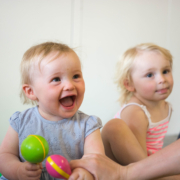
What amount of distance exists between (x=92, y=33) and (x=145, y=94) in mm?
711

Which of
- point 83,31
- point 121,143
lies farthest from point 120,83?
point 83,31

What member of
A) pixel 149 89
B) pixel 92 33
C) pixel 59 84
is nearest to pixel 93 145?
pixel 59 84

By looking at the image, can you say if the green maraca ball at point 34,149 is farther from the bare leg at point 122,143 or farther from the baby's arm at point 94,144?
the bare leg at point 122,143

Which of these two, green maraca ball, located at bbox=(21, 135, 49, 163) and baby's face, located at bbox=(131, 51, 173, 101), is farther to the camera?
baby's face, located at bbox=(131, 51, 173, 101)

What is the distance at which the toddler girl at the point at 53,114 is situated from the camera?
62cm

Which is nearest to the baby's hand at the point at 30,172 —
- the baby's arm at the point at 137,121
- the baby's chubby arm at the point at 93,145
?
the baby's chubby arm at the point at 93,145

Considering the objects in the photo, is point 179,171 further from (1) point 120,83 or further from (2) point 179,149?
(1) point 120,83

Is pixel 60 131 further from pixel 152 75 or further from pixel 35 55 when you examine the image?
pixel 152 75

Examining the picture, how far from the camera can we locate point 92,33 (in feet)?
4.92

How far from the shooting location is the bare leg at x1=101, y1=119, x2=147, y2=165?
2.48ft

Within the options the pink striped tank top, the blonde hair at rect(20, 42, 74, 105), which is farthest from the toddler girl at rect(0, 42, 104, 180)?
the pink striped tank top

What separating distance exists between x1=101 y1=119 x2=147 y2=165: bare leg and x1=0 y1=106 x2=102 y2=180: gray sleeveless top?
5.2 inches

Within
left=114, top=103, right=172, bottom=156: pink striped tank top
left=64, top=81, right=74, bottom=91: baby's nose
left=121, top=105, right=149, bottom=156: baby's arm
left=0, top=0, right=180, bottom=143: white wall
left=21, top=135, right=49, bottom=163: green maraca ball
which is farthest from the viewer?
left=0, top=0, right=180, bottom=143: white wall

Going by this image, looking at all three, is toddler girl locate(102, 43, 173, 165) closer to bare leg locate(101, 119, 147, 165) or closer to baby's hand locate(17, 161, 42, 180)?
bare leg locate(101, 119, 147, 165)
